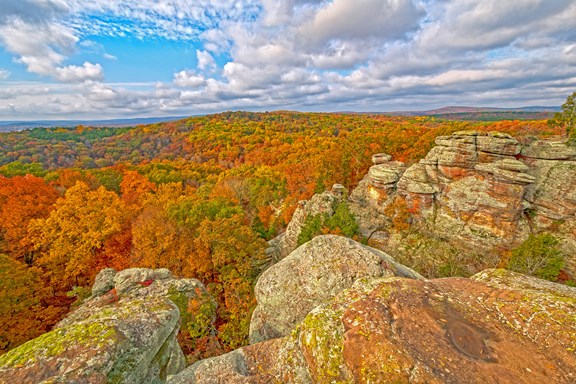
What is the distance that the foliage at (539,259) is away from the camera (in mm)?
20359

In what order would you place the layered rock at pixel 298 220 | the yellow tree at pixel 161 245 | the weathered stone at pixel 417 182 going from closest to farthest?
the yellow tree at pixel 161 245 → the layered rock at pixel 298 220 → the weathered stone at pixel 417 182

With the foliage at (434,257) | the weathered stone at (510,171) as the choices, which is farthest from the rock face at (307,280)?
the weathered stone at (510,171)

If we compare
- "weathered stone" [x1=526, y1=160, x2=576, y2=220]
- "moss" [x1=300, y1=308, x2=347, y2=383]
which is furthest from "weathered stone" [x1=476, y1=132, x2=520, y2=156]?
"moss" [x1=300, y1=308, x2=347, y2=383]

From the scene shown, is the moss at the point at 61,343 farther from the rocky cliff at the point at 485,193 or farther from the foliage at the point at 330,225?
the rocky cliff at the point at 485,193

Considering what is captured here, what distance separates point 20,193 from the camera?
103ft

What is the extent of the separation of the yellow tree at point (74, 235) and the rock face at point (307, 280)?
22.0m

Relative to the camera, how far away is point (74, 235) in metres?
26.3

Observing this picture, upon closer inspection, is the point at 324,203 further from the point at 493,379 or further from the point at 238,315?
the point at 493,379

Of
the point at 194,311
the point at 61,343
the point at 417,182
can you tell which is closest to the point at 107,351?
the point at 61,343

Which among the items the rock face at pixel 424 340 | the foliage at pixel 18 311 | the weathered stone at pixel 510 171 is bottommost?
the foliage at pixel 18 311

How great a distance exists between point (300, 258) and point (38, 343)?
10750 mm

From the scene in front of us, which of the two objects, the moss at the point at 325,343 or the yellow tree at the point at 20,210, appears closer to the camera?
the moss at the point at 325,343

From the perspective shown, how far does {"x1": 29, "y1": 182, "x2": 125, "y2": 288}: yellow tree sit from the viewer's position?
25.4m

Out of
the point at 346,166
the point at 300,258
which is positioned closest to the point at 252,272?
the point at 300,258
